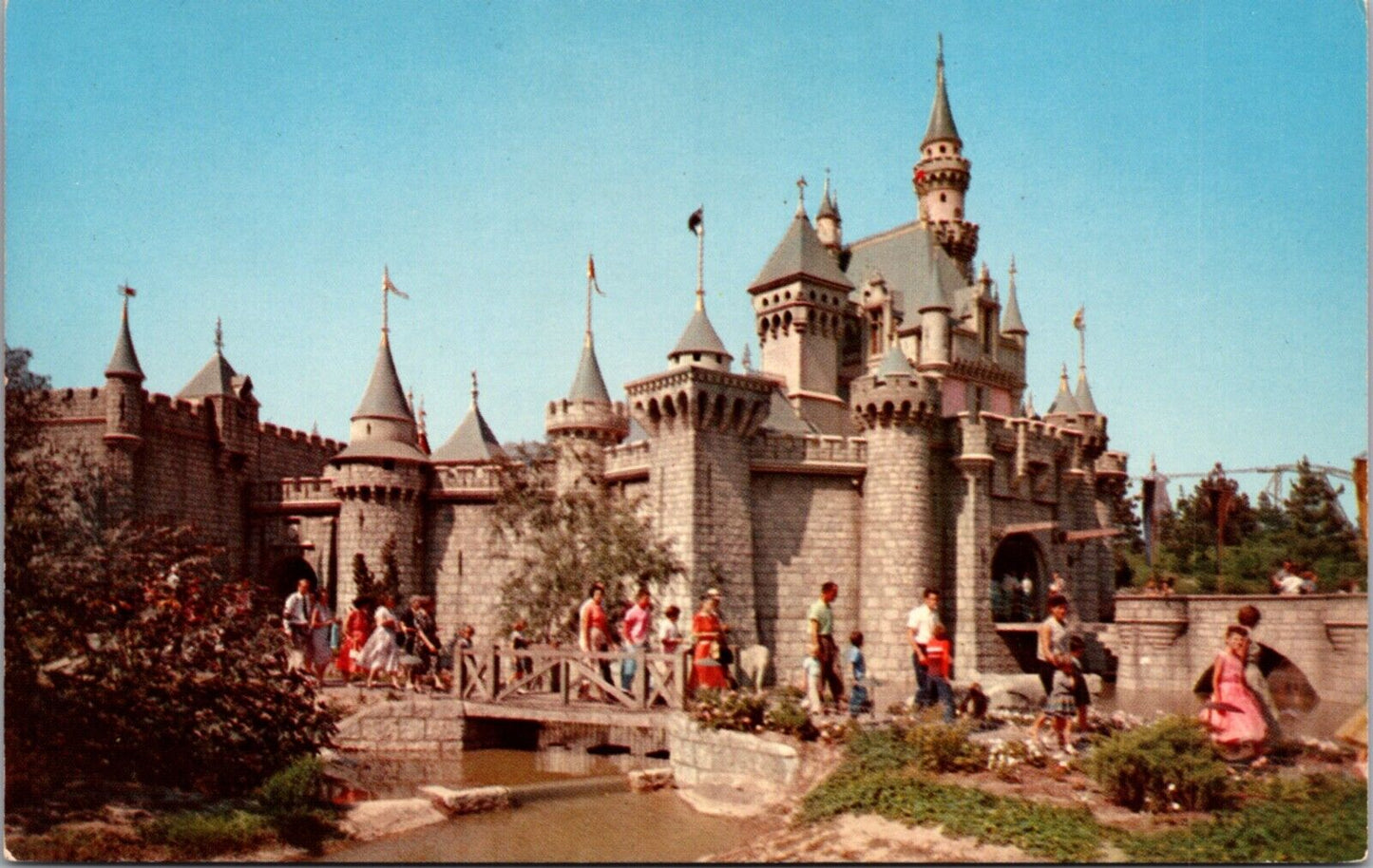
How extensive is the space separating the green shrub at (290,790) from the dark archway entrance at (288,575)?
18227 millimetres

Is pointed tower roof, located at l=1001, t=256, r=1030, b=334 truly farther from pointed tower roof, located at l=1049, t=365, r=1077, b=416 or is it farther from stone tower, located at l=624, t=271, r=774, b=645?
stone tower, located at l=624, t=271, r=774, b=645

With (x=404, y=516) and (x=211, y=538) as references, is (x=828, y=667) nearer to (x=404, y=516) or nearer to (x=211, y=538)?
(x=404, y=516)

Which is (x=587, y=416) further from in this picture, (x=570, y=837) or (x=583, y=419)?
(x=570, y=837)

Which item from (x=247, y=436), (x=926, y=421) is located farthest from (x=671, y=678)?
(x=247, y=436)

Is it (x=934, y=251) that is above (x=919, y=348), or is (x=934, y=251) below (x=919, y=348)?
above

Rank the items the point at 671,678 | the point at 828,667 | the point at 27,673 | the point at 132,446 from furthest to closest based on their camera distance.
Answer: the point at 132,446
the point at 671,678
the point at 828,667
the point at 27,673

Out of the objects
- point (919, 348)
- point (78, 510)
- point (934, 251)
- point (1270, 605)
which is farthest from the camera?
point (934, 251)

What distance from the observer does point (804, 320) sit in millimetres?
30219

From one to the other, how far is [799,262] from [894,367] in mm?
6329

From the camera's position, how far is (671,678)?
15172 millimetres

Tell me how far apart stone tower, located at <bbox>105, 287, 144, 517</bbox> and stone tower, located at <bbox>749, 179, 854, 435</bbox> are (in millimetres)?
16320

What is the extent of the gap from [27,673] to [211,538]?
16718mm

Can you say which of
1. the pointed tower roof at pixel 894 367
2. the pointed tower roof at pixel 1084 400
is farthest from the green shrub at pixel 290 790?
the pointed tower roof at pixel 1084 400

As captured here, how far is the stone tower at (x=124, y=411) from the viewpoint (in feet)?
76.0
